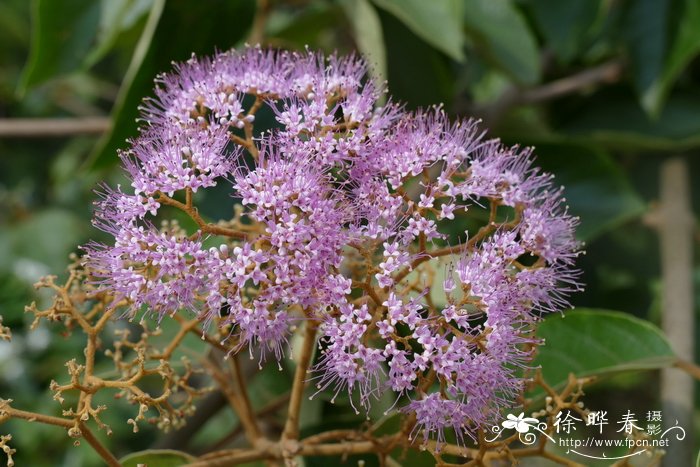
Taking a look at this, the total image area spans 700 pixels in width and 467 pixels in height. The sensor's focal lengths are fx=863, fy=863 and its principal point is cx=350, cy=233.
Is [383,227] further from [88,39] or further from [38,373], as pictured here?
[38,373]

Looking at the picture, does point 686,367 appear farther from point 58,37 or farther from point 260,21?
point 58,37

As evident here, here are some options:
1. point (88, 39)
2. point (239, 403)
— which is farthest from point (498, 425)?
point (88, 39)

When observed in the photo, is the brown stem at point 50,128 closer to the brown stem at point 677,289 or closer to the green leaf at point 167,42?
the green leaf at point 167,42

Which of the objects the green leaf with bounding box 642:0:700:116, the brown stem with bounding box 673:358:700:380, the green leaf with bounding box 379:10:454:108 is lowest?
the brown stem with bounding box 673:358:700:380

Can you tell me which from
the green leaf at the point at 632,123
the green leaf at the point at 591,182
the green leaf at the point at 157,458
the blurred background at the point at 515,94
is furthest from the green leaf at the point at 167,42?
the green leaf at the point at 632,123

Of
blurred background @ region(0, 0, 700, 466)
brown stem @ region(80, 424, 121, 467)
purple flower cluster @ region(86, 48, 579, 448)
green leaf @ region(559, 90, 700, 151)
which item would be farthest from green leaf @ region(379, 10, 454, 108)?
brown stem @ region(80, 424, 121, 467)

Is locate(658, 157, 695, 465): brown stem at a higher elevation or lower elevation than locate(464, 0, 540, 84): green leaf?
lower

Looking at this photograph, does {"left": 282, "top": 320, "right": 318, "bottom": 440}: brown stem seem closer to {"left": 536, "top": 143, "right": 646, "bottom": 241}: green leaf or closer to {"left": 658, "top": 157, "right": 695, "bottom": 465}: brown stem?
{"left": 658, "top": 157, "right": 695, "bottom": 465}: brown stem
